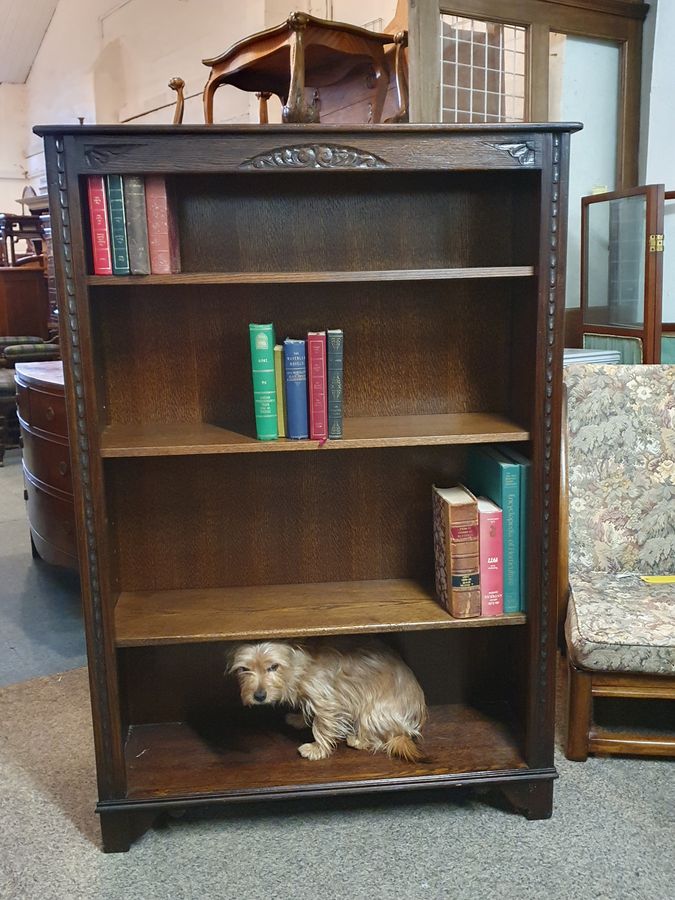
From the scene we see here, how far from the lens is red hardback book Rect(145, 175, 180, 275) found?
5.35 feet

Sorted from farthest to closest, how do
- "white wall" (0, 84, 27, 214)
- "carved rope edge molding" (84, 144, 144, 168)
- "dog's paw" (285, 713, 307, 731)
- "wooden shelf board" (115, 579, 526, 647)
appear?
"white wall" (0, 84, 27, 214) < "dog's paw" (285, 713, 307, 731) < "wooden shelf board" (115, 579, 526, 647) < "carved rope edge molding" (84, 144, 144, 168)

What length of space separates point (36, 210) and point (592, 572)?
256 inches

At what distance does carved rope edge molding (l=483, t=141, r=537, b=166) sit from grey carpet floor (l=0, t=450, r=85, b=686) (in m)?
2.08

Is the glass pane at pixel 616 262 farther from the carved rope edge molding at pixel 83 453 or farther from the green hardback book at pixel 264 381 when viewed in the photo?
the carved rope edge molding at pixel 83 453

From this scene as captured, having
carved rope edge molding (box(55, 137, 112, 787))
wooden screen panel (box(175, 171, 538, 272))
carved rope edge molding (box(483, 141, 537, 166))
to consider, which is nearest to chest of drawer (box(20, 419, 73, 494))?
carved rope edge molding (box(55, 137, 112, 787))

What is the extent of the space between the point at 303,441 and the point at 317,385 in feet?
0.40

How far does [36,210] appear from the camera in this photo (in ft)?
23.9

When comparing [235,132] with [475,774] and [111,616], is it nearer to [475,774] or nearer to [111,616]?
[111,616]

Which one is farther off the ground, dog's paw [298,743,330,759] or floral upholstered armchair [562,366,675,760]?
floral upholstered armchair [562,366,675,760]

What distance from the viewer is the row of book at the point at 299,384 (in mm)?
1700

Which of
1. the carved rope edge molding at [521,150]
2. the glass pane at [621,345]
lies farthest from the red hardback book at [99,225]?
the glass pane at [621,345]

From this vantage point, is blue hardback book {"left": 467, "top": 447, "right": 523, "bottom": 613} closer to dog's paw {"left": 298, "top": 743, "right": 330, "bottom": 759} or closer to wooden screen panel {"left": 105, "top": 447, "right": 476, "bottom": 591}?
wooden screen panel {"left": 105, "top": 447, "right": 476, "bottom": 591}

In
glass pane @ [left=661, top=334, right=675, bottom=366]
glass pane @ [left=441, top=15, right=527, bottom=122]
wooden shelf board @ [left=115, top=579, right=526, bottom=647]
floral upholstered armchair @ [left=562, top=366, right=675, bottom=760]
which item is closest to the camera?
wooden shelf board @ [left=115, top=579, right=526, bottom=647]

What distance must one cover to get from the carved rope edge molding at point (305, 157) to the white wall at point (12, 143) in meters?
9.00
